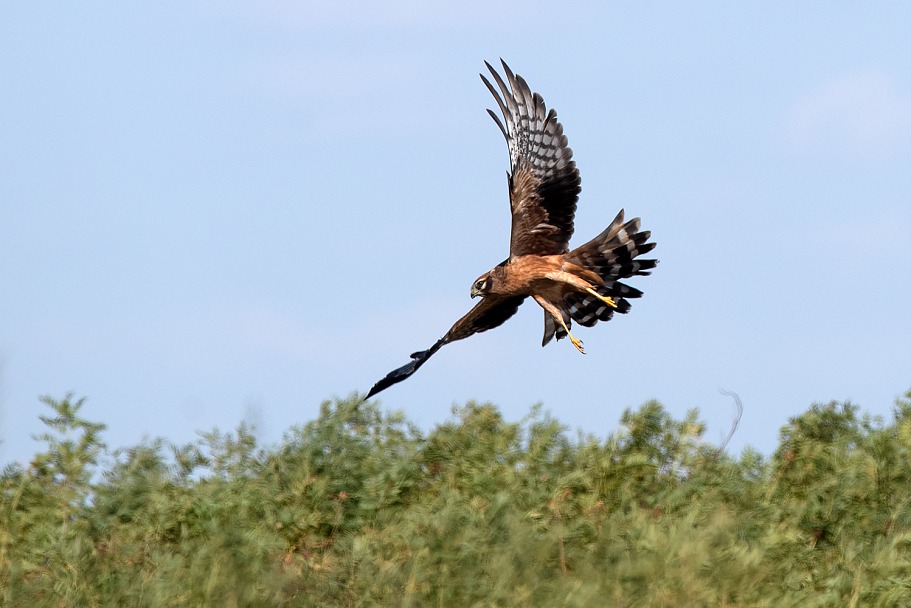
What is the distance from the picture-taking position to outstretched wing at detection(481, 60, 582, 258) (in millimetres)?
11594

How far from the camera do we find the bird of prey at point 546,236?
11633 mm

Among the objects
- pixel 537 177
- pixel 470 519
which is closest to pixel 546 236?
pixel 537 177

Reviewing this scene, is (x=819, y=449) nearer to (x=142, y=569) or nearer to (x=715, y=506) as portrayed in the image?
(x=715, y=506)

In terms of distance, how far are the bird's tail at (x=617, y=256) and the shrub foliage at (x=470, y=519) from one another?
2.44 meters

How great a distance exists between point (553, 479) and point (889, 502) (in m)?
2.37

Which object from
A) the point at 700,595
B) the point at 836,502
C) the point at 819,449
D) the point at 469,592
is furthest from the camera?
the point at 819,449

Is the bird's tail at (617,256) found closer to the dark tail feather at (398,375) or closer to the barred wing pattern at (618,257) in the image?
the barred wing pattern at (618,257)

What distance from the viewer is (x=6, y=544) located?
23.4 ft

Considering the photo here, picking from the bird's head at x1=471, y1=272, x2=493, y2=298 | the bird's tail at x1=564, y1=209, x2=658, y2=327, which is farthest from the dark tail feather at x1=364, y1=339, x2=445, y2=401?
the bird's tail at x1=564, y1=209, x2=658, y2=327

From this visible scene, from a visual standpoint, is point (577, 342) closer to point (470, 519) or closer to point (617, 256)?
point (617, 256)

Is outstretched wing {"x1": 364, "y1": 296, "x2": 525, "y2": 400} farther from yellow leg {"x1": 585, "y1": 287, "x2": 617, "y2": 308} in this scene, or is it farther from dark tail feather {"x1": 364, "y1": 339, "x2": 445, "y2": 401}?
yellow leg {"x1": 585, "y1": 287, "x2": 617, "y2": 308}

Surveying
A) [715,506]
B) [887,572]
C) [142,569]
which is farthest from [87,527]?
[887,572]

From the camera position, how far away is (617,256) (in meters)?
11.7

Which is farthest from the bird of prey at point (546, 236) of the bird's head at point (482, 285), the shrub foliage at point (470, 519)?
the shrub foliage at point (470, 519)
